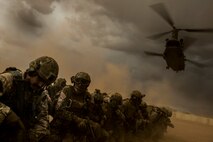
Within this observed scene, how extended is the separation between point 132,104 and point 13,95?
8.78 meters

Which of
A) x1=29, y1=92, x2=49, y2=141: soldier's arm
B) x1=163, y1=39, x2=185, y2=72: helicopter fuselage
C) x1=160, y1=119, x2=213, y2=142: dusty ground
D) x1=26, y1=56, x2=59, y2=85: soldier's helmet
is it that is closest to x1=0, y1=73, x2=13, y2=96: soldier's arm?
x1=26, y1=56, x2=59, y2=85: soldier's helmet

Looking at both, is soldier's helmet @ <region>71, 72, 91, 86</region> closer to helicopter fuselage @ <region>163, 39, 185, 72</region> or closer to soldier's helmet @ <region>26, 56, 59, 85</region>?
soldier's helmet @ <region>26, 56, 59, 85</region>

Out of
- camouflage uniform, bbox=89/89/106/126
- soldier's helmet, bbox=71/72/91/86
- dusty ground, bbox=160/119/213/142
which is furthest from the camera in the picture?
dusty ground, bbox=160/119/213/142

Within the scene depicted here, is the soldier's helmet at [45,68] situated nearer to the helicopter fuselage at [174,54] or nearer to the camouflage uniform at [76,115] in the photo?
the camouflage uniform at [76,115]

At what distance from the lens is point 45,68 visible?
5113 millimetres

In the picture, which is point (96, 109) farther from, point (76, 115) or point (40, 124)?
point (40, 124)

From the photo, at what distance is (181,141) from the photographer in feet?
67.8

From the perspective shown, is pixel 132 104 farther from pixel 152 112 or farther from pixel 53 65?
pixel 53 65

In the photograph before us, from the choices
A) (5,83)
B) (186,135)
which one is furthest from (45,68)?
(186,135)

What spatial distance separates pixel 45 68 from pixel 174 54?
53.0 feet

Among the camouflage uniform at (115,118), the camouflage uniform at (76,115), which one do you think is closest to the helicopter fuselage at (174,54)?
the camouflage uniform at (115,118)

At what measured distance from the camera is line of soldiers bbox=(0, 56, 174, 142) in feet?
15.6

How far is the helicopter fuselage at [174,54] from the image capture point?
2080cm

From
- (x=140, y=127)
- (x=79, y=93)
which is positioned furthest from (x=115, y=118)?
(x=79, y=93)
